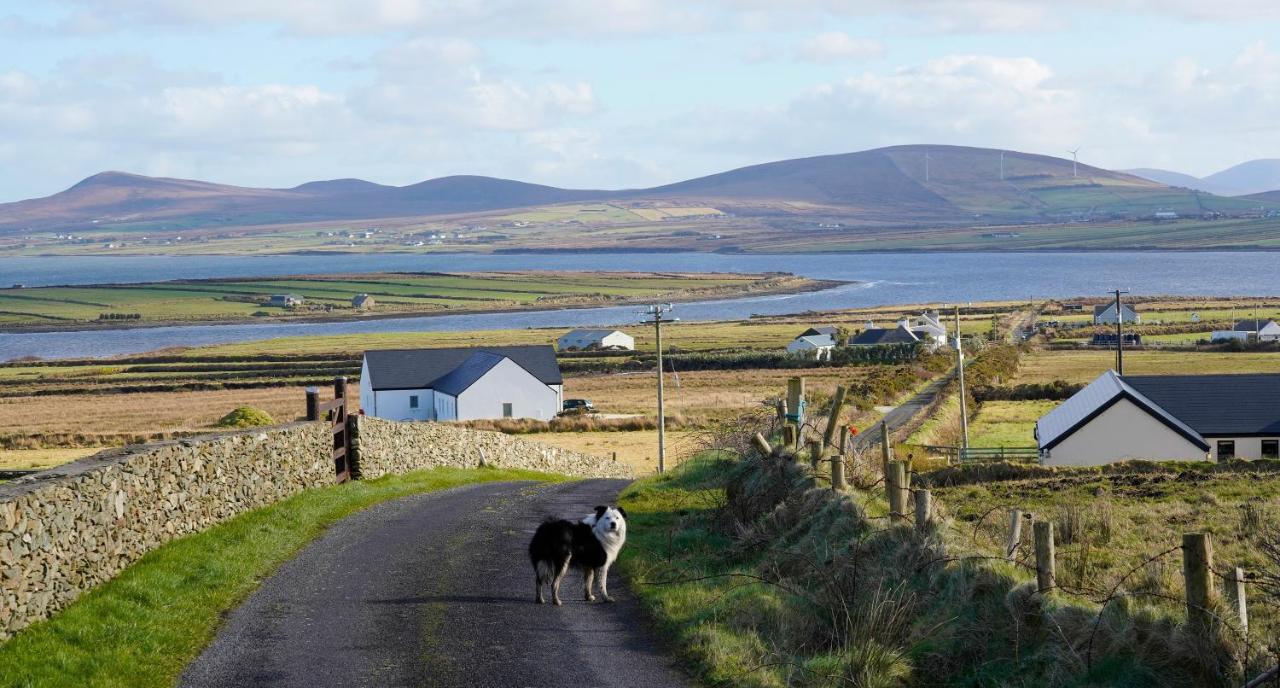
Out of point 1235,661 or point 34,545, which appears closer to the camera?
point 1235,661

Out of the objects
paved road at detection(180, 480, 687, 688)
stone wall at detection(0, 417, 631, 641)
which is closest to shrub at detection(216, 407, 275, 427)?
stone wall at detection(0, 417, 631, 641)

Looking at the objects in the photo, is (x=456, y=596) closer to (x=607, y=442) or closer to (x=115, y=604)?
(x=115, y=604)

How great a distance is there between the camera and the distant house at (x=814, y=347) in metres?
108

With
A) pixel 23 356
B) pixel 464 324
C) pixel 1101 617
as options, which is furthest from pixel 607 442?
pixel 464 324

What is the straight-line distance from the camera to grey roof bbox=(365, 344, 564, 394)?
71.5 m

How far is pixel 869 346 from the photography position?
4338 inches

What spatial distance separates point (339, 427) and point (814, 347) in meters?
86.8

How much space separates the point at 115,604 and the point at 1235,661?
9.79 meters

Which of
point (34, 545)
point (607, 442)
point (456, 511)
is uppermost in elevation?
point (34, 545)

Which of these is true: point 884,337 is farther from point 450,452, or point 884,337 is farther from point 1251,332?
point 450,452

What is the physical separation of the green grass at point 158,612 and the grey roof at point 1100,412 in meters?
33.9

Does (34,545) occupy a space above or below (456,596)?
above

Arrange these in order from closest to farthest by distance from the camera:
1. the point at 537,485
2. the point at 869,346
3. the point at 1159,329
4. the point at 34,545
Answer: the point at 34,545 < the point at 537,485 < the point at 869,346 < the point at 1159,329

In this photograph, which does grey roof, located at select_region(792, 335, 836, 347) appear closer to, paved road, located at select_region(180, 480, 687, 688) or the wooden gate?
the wooden gate
